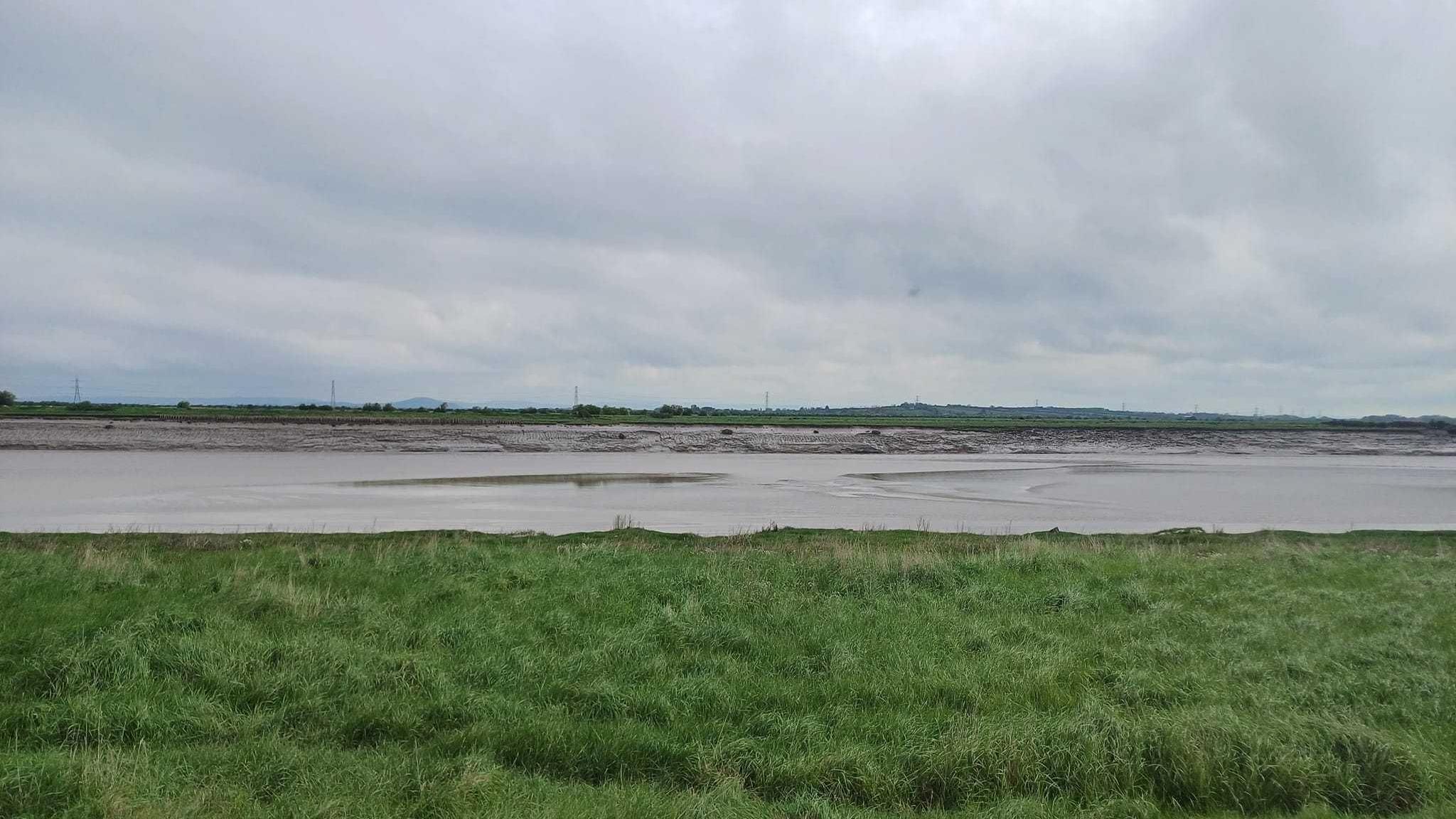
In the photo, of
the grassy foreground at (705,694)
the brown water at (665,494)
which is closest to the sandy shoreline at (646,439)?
the brown water at (665,494)

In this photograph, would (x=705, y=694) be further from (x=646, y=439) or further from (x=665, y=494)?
(x=646, y=439)

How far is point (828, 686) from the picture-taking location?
859cm

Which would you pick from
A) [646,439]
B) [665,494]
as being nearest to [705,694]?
[665,494]

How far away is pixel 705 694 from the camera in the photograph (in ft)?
27.2

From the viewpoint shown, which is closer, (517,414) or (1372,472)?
(1372,472)

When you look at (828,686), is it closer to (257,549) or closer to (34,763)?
(34,763)

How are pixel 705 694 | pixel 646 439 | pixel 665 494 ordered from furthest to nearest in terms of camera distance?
1. pixel 646 439
2. pixel 665 494
3. pixel 705 694

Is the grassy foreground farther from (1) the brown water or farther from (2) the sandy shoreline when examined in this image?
(2) the sandy shoreline

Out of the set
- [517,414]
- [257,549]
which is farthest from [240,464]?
[517,414]

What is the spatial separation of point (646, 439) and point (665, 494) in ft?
146

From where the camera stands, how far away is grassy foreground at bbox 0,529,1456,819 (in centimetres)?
632

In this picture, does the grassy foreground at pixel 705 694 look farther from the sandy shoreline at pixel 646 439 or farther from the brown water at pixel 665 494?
the sandy shoreline at pixel 646 439

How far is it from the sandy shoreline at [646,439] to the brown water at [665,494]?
22.7 ft

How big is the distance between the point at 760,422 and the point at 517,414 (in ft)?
113
